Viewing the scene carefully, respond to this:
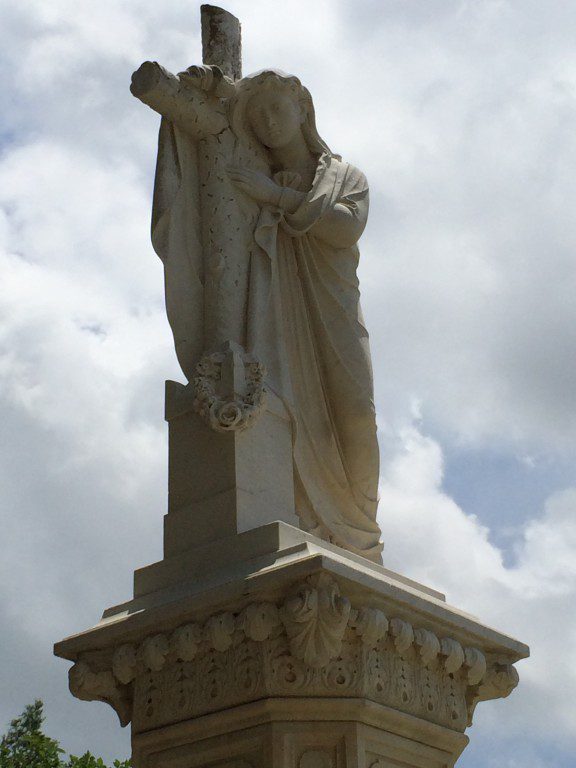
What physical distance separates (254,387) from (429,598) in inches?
64.3

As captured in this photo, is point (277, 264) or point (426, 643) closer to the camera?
point (426, 643)

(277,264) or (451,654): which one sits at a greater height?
(277,264)

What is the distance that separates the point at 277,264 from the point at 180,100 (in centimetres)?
126

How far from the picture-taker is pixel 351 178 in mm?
8938

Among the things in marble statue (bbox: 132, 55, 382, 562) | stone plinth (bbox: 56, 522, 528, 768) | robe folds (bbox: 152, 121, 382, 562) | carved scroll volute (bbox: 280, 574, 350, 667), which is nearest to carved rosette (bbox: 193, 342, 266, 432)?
marble statue (bbox: 132, 55, 382, 562)

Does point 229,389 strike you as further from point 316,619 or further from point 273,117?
point 273,117

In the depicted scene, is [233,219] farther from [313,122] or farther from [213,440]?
[213,440]

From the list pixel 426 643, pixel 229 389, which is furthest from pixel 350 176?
pixel 426 643

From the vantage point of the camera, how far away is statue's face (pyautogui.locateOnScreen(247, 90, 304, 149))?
8883 mm

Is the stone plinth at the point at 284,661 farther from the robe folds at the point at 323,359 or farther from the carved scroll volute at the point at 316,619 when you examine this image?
the robe folds at the point at 323,359

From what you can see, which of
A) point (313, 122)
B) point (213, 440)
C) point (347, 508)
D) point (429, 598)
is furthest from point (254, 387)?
point (313, 122)

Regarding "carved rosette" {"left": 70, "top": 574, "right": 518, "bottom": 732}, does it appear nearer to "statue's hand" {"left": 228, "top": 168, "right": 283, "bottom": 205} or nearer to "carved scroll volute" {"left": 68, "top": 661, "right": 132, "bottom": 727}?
"carved scroll volute" {"left": 68, "top": 661, "right": 132, "bottom": 727}

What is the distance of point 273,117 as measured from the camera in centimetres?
889

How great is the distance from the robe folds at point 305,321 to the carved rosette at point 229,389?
0.27 m
